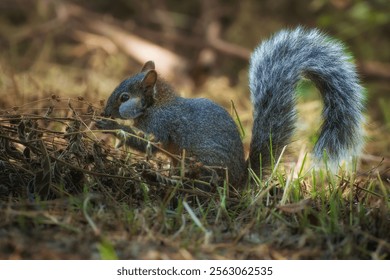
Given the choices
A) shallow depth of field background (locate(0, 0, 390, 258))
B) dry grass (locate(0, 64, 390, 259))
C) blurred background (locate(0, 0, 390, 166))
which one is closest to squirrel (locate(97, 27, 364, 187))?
dry grass (locate(0, 64, 390, 259))

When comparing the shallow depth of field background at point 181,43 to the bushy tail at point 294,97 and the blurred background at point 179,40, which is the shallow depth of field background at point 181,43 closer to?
the blurred background at point 179,40

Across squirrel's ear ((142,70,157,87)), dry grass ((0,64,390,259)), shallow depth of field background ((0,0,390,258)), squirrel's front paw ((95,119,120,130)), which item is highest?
shallow depth of field background ((0,0,390,258))

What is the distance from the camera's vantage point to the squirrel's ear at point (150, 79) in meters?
3.26

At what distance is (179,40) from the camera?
6684 mm

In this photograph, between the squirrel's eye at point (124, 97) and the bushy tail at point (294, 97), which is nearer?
the bushy tail at point (294, 97)

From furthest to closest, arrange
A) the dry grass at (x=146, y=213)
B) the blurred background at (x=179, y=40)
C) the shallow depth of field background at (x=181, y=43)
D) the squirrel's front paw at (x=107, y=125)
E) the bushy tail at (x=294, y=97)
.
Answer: the blurred background at (x=179, y=40)
the shallow depth of field background at (x=181, y=43)
the squirrel's front paw at (x=107, y=125)
the bushy tail at (x=294, y=97)
the dry grass at (x=146, y=213)

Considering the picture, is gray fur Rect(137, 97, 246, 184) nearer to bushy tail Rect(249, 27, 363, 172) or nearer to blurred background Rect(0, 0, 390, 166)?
bushy tail Rect(249, 27, 363, 172)

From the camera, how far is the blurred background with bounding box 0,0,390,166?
587 centimetres

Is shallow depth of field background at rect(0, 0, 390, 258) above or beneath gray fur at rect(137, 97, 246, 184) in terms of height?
above

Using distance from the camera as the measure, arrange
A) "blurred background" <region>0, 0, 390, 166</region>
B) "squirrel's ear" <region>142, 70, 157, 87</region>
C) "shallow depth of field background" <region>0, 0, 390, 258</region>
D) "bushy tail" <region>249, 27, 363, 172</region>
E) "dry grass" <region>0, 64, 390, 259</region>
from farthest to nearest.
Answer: "blurred background" <region>0, 0, 390, 166</region> → "shallow depth of field background" <region>0, 0, 390, 258</region> → "squirrel's ear" <region>142, 70, 157, 87</region> → "bushy tail" <region>249, 27, 363, 172</region> → "dry grass" <region>0, 64, 390, 259</region>

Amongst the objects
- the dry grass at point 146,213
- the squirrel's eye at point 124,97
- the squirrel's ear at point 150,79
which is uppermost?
the squirrel's ear at point 150,79

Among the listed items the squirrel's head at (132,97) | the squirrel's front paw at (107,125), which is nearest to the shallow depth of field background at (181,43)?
the squirrel's head at (132,97)

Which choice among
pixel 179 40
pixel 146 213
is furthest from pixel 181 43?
pixel 146 213
